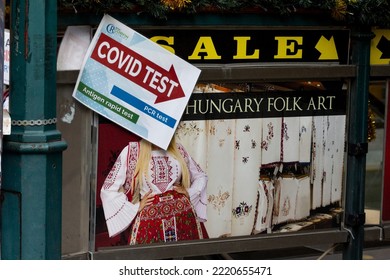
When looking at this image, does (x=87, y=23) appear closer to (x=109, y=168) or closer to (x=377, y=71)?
(x=109, y=168)

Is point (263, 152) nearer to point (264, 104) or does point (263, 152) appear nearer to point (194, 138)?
point (264, 104)

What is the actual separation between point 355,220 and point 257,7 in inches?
68.7

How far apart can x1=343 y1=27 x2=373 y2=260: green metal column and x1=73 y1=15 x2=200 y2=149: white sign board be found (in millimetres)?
1280

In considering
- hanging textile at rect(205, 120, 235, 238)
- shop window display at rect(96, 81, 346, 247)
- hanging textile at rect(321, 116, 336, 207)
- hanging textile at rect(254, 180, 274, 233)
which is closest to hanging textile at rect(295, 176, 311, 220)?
shop window display at rect(96, 81, 346, 247)

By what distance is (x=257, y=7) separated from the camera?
256 inches

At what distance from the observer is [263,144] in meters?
6.73

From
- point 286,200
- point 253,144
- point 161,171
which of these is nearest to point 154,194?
point 161,171

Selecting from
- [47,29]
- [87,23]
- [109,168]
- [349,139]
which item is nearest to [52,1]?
[47,29]

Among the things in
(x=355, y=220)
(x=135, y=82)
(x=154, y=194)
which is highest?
(x=135, y=82)

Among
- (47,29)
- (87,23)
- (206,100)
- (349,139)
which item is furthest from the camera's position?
(349,139)

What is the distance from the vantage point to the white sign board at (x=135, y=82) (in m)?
6.12

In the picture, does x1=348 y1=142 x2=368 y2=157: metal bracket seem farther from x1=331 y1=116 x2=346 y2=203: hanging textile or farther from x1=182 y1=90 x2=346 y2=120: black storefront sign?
x1=182 y1=90 x2=346 y2=120: black storefront sign

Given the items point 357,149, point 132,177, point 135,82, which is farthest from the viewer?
point 357,149

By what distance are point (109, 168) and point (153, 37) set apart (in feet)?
2.97
